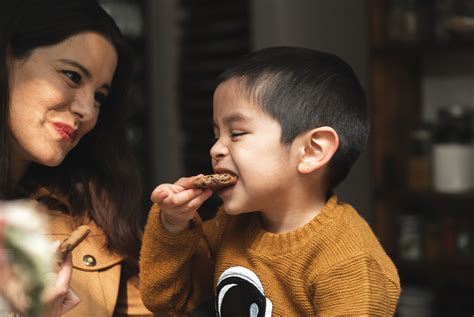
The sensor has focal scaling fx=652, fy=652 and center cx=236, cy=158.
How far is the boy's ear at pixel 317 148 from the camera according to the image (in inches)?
42.8

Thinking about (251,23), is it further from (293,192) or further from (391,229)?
(293,192)

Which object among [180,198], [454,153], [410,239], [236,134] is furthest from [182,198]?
[410,239]

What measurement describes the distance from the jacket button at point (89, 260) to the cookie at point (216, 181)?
0.39 metres

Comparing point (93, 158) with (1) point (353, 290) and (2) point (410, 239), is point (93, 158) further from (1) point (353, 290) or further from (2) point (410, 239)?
(2) point (410, 239)

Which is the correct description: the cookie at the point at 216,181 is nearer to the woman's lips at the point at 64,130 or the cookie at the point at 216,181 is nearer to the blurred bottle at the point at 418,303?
the woman's lips at the point at 64,130

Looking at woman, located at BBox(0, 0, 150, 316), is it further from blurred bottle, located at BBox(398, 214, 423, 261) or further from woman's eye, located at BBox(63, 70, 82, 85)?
blurred bottle, located at BBox(398, 214, 423, 261)

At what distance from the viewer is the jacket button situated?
1354 mm

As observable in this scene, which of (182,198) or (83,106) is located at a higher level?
(83,106)

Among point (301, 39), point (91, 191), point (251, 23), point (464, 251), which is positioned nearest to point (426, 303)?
point (464, 251)

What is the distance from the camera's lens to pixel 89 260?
4.46 feet

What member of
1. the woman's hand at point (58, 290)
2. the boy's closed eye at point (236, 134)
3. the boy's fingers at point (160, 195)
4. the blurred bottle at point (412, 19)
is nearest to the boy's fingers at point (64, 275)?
the woman's hand at point (58, 290)

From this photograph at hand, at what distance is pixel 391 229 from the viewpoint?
2.95 meters

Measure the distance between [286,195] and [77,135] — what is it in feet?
Result: 1.50

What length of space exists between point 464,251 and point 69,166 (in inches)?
73.4
